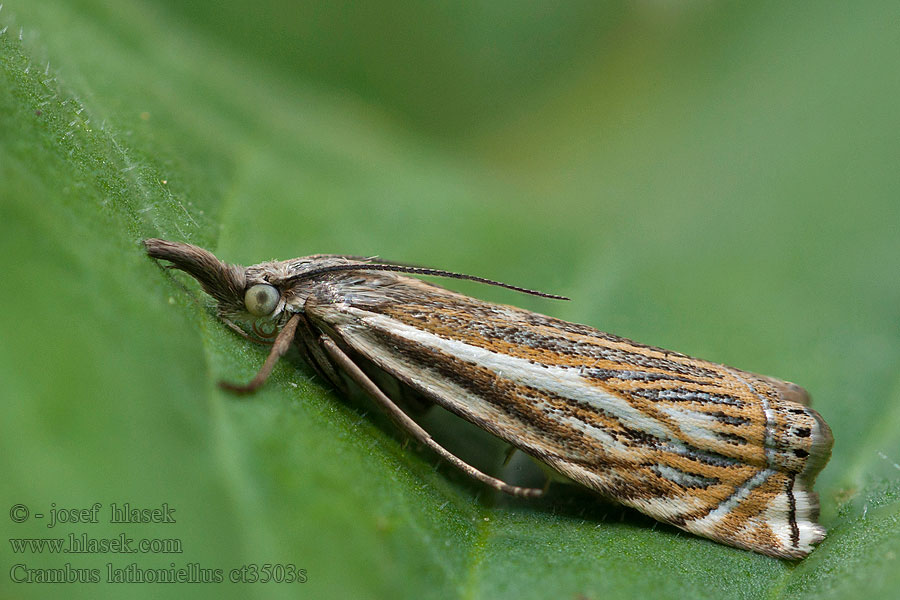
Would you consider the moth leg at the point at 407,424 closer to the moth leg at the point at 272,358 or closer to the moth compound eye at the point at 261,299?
the moth leg at the point at 272,358

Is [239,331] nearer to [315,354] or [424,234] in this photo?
[315,354]

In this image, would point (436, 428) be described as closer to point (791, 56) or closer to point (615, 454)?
point (615, 454)

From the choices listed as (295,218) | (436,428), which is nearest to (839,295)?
(436,428)

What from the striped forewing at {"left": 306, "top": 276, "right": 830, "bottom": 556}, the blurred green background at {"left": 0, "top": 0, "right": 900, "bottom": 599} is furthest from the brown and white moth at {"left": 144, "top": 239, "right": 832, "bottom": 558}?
the blurred green background at {"left": 0, "top": 0, "right": 900, "bottom": 599}

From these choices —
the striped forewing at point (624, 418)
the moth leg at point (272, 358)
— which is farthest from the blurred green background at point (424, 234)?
the striped forewing at point (624, 418)

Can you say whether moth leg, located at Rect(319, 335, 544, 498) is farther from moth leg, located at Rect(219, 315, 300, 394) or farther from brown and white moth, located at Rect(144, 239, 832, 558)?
moth leg, located at Rect(219, 315, 300, 394)
